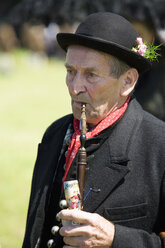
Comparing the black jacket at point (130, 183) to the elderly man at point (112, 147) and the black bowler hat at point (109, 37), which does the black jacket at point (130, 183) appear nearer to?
the elderly man at point (112, 147)

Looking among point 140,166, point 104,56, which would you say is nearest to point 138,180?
point 140,166

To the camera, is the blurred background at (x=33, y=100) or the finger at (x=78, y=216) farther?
the blurred background at (x=33, y=100)

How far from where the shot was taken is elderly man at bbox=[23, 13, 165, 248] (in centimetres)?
280

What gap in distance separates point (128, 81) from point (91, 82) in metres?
0.29

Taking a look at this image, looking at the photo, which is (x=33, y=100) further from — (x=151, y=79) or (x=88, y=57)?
(x=88, y=57)

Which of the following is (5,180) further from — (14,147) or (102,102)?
(102,102)

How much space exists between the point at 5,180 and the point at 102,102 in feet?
18.6

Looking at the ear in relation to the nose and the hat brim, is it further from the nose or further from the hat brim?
the nose

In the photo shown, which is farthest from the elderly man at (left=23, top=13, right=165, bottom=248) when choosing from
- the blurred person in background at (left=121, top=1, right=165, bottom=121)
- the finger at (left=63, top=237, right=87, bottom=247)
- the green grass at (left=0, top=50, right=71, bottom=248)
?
the green grass at (left=0, top=50, right=71, bottom=248)

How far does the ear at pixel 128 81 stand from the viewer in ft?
9.82

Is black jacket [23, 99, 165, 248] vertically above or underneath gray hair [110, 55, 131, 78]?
underneath

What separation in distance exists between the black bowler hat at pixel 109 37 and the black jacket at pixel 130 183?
15.3 inches

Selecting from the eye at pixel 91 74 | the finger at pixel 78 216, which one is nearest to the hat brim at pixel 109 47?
the eye at pixel 91 74

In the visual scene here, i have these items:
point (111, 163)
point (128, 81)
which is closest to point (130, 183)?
point (111, 163)
